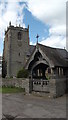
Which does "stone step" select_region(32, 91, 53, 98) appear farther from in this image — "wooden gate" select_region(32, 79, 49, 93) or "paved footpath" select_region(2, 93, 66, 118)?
"paved footpath" select_region(2, 93, 66, 118)

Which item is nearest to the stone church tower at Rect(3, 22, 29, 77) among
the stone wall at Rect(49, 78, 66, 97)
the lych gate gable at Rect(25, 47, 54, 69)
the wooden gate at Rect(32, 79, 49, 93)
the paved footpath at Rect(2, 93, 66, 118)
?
the lych gate gable at Rect(25, 47, 54, 69)

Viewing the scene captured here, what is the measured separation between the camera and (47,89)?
15297 mm

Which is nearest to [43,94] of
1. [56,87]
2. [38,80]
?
[56,87]

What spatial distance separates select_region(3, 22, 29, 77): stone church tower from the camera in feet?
167

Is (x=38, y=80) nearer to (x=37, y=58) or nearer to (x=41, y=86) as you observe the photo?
(x=41, y=86)

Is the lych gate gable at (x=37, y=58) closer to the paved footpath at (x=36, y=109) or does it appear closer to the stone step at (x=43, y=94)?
the stone step at (x=43, y=94)

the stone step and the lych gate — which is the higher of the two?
the lych gate

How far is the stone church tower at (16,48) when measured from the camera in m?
50.8

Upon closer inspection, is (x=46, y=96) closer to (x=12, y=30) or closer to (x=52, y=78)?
(x=52, y=78)

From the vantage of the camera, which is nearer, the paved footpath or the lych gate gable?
the paved footpath

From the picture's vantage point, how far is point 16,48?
52.3m

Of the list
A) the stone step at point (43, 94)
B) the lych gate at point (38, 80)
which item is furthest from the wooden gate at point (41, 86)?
the stone step at point (43, 94)

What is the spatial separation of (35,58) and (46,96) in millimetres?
5027

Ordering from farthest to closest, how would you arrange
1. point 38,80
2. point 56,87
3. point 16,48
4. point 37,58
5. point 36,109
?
1. point 16,48
2. point 37,58
3. point 38,80
4. point 56,87
5. point 36,109
